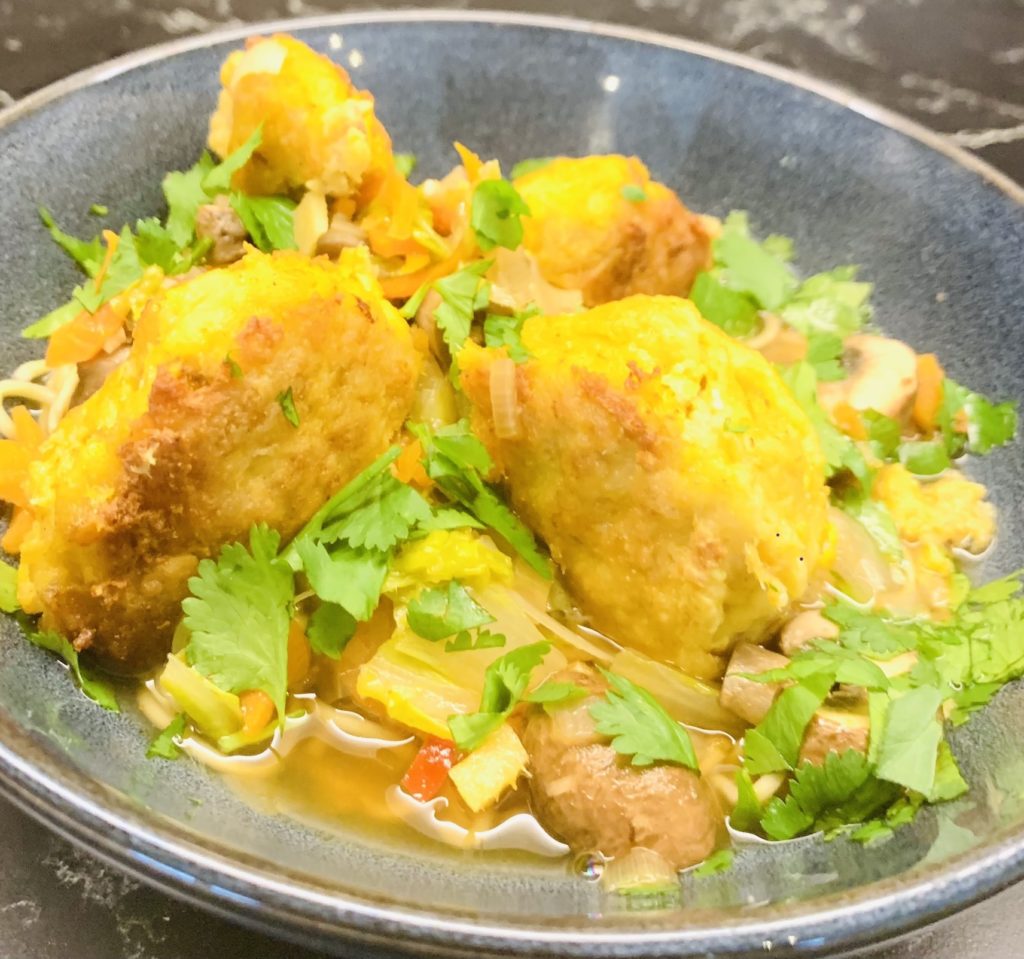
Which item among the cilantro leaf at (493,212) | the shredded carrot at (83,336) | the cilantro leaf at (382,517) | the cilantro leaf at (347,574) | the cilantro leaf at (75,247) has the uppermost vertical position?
the cilantro leaf at (493,212)

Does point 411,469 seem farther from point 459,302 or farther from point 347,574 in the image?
point 459,302

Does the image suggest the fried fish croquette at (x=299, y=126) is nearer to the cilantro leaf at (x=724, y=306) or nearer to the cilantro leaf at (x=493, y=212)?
the cilantro leaf at (x=493, y=212)

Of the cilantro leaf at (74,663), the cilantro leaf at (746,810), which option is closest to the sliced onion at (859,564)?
the cilantro leaf at (746,810)

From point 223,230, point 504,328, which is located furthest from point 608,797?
point 223,230

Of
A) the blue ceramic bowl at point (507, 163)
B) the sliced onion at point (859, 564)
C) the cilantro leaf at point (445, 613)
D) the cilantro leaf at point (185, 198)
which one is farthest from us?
the cilantro leaf at point (185, 198)

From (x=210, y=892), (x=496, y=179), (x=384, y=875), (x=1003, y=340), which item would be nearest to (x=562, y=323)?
(x=496, y=179)
